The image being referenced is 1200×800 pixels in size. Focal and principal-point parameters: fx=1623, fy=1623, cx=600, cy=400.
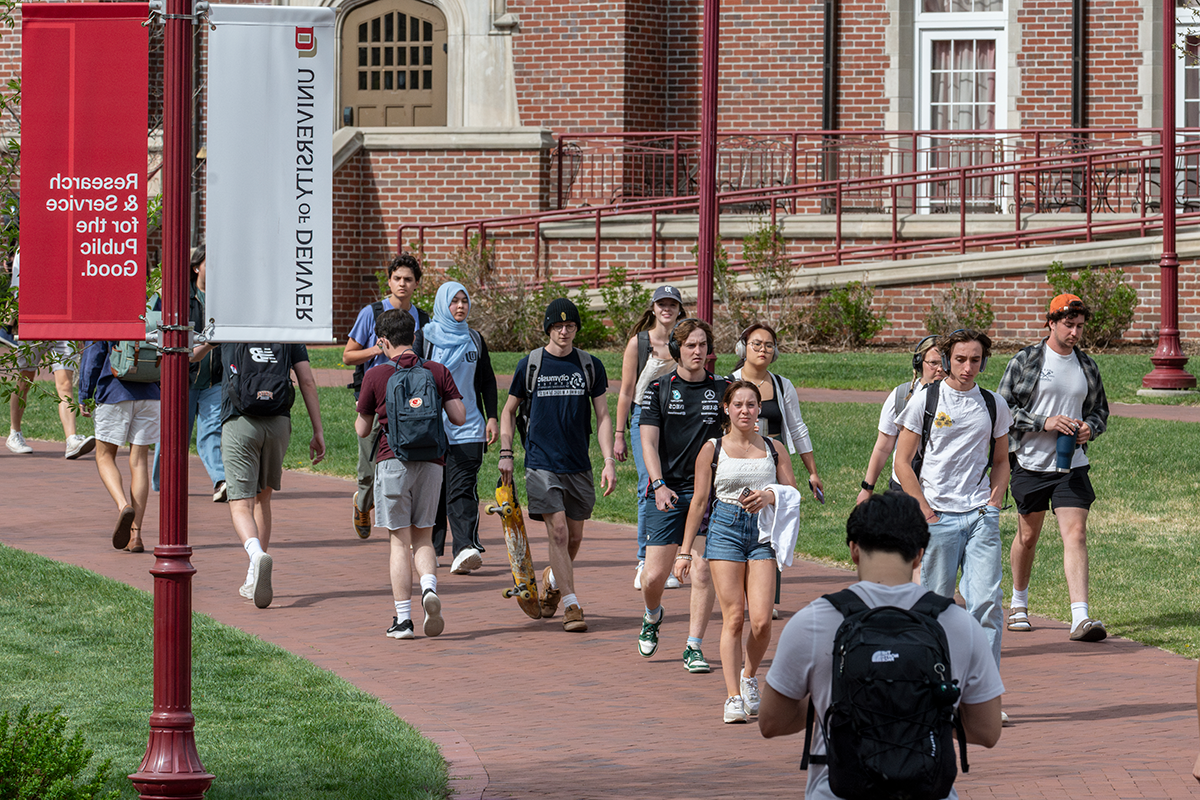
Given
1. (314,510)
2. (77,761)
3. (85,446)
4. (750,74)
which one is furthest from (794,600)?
(750,74)

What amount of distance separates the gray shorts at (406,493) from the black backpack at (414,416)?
7cm

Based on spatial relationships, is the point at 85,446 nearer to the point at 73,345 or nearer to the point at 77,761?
the point at 73,345

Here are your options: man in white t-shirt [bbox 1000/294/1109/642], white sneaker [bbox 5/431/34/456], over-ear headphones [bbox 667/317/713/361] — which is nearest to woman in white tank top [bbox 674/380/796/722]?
over-ear headphones [bbox 667/317/713/361]

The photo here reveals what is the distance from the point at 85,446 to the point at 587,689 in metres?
9.06

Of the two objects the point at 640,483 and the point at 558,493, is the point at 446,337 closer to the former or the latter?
the point at 558,493

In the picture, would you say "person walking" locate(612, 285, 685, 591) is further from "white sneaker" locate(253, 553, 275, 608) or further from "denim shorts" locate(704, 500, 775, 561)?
"denim shorts" locate(704, 500, 775, 561)

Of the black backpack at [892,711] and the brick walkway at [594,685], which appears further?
the brick walkway at [594,685]

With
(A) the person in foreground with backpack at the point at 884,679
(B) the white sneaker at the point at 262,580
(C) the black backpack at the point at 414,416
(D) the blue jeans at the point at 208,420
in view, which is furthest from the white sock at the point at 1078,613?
(D) the blue jeans at the point at 208,420

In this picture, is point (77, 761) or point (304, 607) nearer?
point (77, 761)

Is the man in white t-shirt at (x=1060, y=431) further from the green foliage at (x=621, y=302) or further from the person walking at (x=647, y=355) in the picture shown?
the green foliage at (x=621, y=302)

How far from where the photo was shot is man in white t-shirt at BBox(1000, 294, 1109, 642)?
30.1 ft

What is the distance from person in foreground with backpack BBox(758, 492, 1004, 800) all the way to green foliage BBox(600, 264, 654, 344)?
696 inches

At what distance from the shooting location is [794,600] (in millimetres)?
10219

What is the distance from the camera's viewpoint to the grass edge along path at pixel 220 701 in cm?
642
